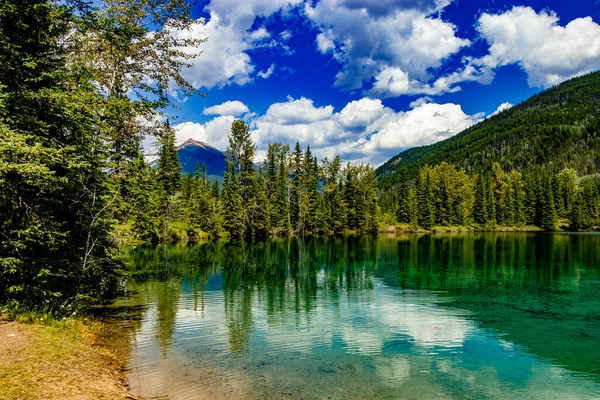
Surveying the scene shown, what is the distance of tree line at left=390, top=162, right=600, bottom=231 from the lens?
108 m

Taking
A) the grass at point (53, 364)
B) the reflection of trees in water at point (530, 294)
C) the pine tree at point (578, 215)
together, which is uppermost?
the pine tree at point (578, 215)

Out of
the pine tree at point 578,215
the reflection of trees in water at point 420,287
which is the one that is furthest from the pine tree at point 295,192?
the pine tree at point 578,215

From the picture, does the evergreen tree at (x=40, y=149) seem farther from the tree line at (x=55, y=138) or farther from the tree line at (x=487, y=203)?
the tree line at (x=487, y=203)

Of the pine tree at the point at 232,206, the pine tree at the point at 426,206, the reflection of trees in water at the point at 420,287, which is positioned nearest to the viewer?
the reflection of trees in water at the point at 420,287

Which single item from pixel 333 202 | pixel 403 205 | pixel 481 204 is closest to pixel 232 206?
pixel 333 202

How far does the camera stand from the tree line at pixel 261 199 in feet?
217

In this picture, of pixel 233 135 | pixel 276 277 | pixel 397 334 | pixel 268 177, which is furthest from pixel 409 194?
pixel 397 334

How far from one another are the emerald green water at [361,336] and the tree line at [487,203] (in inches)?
3163

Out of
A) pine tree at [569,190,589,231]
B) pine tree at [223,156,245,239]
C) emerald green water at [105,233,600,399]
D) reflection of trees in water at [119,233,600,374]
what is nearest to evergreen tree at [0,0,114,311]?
emerald green water at [105,233,600,399]

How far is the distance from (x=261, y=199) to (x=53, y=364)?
6985 cm

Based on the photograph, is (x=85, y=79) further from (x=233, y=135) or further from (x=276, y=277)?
(x=233, y=135)

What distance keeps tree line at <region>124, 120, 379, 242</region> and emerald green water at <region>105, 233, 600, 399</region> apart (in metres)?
31.3

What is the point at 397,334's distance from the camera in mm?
14703

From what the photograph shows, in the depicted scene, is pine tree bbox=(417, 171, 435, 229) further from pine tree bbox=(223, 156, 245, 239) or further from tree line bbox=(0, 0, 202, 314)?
tree line bbox=(0, 0, 202, 314)
